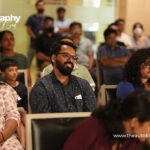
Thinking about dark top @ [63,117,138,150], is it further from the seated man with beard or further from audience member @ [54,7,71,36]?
audience member @ [54,7,71,36]

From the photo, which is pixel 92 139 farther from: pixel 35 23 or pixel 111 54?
pixel 35 23

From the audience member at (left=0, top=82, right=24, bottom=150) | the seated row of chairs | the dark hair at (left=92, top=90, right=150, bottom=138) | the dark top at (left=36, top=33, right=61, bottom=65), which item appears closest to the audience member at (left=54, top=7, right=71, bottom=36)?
the dark top at (left=36, top=33, right=61, bottom=65)

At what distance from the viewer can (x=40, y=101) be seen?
2645 mm

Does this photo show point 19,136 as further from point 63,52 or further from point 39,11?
point 39,11

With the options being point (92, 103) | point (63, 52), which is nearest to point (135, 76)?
point (92, 103)

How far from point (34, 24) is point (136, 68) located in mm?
5079

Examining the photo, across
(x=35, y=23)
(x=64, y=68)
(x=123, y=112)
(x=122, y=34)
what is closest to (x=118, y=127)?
(x=123, y=112)

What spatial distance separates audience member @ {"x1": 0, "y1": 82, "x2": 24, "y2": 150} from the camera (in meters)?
2.37

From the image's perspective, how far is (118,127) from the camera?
4.98 ft

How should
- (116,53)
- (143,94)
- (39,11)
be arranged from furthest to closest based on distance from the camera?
(39,11) < (116,53) < (143,94)

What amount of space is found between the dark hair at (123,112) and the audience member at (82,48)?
399 centimetres

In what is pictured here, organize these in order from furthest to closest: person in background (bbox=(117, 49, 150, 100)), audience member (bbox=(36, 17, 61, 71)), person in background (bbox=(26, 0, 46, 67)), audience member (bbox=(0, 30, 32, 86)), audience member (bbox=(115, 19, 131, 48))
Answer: audience member (bbox=(115, 19, 131, 48)), person in background (bbox=(26, 0, 46, 67)), audience member (bbox=(36, 17, 61, 71)), audience member (bbox=(0, 30, 32, 86)), person in background (bbox=(117, 49, 150, 100))

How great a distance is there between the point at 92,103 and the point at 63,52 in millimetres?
429

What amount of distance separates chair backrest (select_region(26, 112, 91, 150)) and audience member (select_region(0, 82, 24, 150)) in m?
0.58
